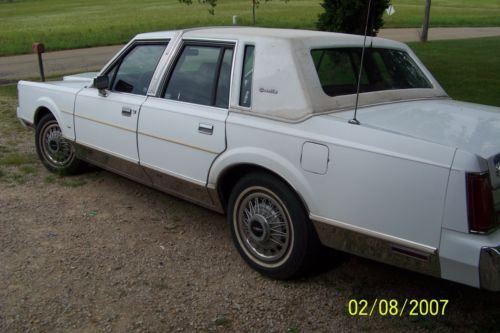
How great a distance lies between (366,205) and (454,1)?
191ft

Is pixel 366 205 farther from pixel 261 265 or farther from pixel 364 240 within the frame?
pixel 261 265

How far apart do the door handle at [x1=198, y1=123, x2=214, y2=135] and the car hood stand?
0.92 meters

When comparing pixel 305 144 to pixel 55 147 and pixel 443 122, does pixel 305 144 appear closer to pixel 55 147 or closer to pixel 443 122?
pixel 443 122

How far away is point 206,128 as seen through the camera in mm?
3988

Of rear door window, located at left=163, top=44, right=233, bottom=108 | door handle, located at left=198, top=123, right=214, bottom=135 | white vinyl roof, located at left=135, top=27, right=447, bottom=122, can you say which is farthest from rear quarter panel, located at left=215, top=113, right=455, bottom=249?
rear door window, located at left=163, top=44, right=233, bottom=108

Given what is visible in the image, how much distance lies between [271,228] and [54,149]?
128 inches

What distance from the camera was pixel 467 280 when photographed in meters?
2.86

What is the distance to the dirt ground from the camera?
3.31 metres

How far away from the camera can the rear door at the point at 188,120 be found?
4.01 m

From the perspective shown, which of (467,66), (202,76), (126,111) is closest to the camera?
(202,76)

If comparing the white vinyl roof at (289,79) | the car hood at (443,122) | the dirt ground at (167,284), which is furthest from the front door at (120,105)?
the car hood at (443,122)

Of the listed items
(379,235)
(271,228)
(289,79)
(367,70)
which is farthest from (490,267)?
(367,70)

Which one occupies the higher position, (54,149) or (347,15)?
(347,15)

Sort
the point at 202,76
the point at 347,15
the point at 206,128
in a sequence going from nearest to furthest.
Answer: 1. the point at 206,128
2. the point at 202,76
3. the point at 347,15
